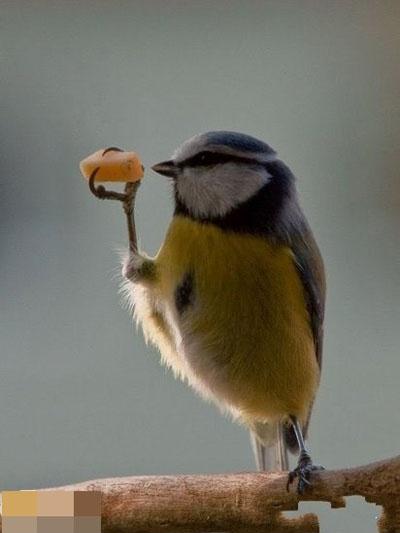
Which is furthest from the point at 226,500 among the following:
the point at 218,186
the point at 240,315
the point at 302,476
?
the point at 218,186

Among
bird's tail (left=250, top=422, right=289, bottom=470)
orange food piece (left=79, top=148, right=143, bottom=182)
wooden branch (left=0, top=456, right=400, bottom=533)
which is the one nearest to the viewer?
wooden branch (left=0, top=456, right=400, bottom=533)

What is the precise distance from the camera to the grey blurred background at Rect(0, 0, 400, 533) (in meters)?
1.51

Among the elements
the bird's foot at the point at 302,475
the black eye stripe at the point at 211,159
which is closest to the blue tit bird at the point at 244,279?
the black eye stripe at the point at 211,159

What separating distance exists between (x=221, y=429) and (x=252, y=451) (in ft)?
0.51

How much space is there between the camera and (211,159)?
3.90 feet

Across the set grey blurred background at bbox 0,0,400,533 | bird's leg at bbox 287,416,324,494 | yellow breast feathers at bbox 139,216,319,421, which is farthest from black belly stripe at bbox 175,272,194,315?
bird's leg at bbox 287,416,324,494

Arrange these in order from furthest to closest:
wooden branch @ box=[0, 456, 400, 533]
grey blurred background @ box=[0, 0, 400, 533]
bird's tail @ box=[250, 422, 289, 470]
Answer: grey blurred background @ box=[0, 0, 400, 533]
bird's tail @ box=[250, 422, 289, 470]
wooden branch @ box=[0, 456, 400, 533]

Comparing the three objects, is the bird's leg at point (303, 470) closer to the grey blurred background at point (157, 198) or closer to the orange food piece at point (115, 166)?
the grey blurred background at point (157, 198)

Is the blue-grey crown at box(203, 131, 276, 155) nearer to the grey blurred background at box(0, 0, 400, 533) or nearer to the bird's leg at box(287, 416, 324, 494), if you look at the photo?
the grey blurred background at box(0, 0, 400, 533)

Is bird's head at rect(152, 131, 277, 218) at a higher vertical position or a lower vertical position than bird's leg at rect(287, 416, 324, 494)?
higher

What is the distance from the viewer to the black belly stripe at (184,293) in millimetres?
1218

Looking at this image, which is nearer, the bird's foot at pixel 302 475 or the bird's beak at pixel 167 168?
the bird's foot at pixel 302 475

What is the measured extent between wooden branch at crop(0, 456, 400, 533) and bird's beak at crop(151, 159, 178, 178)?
0.40 metres

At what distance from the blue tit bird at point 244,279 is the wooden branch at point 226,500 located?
224mm
